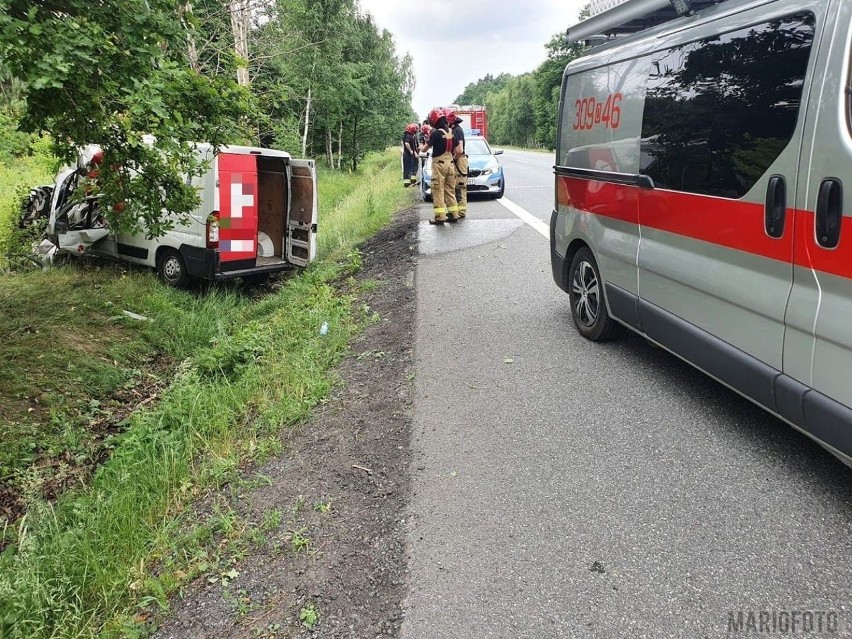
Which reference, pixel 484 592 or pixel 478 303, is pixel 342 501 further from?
pixel 478 303

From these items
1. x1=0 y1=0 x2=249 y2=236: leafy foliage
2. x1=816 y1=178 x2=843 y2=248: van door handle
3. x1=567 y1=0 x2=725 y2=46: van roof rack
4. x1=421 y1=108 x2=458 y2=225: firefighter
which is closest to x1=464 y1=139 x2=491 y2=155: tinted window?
x1=421 y1=108 x2=458 y2=225: firefighter

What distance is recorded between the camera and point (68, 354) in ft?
23.3

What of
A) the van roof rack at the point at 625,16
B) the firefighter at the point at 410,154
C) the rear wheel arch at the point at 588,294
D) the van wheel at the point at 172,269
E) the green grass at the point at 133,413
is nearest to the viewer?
the green grass at the point at 133,413

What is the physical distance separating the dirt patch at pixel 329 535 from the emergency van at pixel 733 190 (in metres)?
1.85

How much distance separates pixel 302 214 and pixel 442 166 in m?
2.71

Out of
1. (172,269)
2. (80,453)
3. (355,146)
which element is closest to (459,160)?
(172,269)

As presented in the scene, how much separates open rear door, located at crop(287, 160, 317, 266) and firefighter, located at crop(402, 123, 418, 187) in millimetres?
9929

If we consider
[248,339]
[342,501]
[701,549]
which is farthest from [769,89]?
[248,339]

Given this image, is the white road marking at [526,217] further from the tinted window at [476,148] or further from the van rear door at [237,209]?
the van rear door at [237,209]

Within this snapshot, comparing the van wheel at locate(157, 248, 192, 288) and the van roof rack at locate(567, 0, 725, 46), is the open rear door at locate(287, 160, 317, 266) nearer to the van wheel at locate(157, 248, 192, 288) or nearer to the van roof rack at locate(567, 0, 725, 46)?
the van wheel at locate(157, 248, 192, 288)

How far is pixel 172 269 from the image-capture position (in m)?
9.64

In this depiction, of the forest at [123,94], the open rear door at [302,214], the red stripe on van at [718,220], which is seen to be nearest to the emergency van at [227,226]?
the open rear door at [302,214]

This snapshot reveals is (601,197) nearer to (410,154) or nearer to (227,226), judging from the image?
(227,226)

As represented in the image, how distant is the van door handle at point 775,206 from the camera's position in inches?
113
